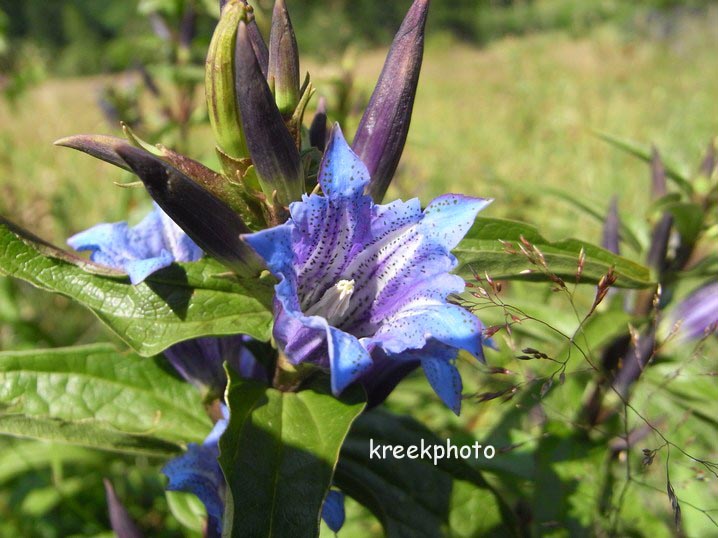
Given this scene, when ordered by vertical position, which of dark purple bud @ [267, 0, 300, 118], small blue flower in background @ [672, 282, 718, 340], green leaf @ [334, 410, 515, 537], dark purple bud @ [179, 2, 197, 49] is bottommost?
green leaf @ [334, 410, 515, 537]

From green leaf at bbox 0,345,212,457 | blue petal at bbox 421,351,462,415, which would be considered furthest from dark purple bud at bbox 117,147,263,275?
green leaf at bbox 0,345,212,457

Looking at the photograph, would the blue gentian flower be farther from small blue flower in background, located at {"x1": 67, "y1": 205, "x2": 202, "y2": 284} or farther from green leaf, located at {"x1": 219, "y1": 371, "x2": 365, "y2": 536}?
small blue flower in background, located at {"x1": 67, "y1": 205, "x2": 202, "y2": 284}

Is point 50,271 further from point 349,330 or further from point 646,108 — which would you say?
point 646,108

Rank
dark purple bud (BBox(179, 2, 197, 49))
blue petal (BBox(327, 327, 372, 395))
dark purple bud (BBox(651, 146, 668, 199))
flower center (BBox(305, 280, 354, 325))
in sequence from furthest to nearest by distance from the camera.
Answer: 1. dark purple bud (BBox(179, 2, 197, 49))
2. dark purple bud (BBox(651, 146, 668, 199))
3. flower center (BBox(305, 280, 354, 325))
4. blue petal (BBox(327, 327, 372, 395))

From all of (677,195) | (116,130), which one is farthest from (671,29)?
(677,195)

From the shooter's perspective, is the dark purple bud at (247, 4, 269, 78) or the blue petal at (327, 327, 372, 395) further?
the dark purple bud at (247, 4, 269, 78)

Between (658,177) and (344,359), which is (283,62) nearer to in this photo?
(344,359)

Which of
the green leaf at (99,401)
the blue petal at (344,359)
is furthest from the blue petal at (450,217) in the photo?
the green leaf at (99,401)
